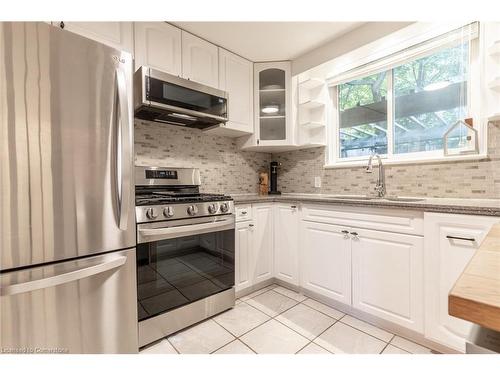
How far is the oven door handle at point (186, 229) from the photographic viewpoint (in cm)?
139

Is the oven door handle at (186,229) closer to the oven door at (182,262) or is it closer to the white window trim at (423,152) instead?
the oven door at (182,262)

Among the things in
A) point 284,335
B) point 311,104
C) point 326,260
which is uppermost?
point 311,104

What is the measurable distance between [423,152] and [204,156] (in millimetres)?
1964

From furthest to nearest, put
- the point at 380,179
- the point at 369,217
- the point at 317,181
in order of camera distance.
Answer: the point at 317,181
the point at 380,179
the point at 369,217

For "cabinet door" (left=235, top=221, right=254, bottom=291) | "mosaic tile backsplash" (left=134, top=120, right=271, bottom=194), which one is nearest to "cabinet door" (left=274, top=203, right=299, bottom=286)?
"cabinet door" (left=235, top=221, right=254, bottom=291)

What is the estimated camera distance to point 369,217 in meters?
1.64

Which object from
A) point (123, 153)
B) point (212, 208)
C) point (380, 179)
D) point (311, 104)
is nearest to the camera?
point (123, 153)

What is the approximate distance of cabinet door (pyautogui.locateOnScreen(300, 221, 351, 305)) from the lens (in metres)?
1.79

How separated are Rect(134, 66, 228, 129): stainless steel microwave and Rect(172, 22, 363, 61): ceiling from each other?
0.54 meters

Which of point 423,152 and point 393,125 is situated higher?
point 393,125

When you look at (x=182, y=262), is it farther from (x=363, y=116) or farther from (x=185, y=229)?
(x=363, y=116)

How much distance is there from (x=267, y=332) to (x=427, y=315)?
38.9 inches

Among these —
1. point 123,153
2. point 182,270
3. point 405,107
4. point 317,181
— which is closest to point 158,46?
point 123,153
